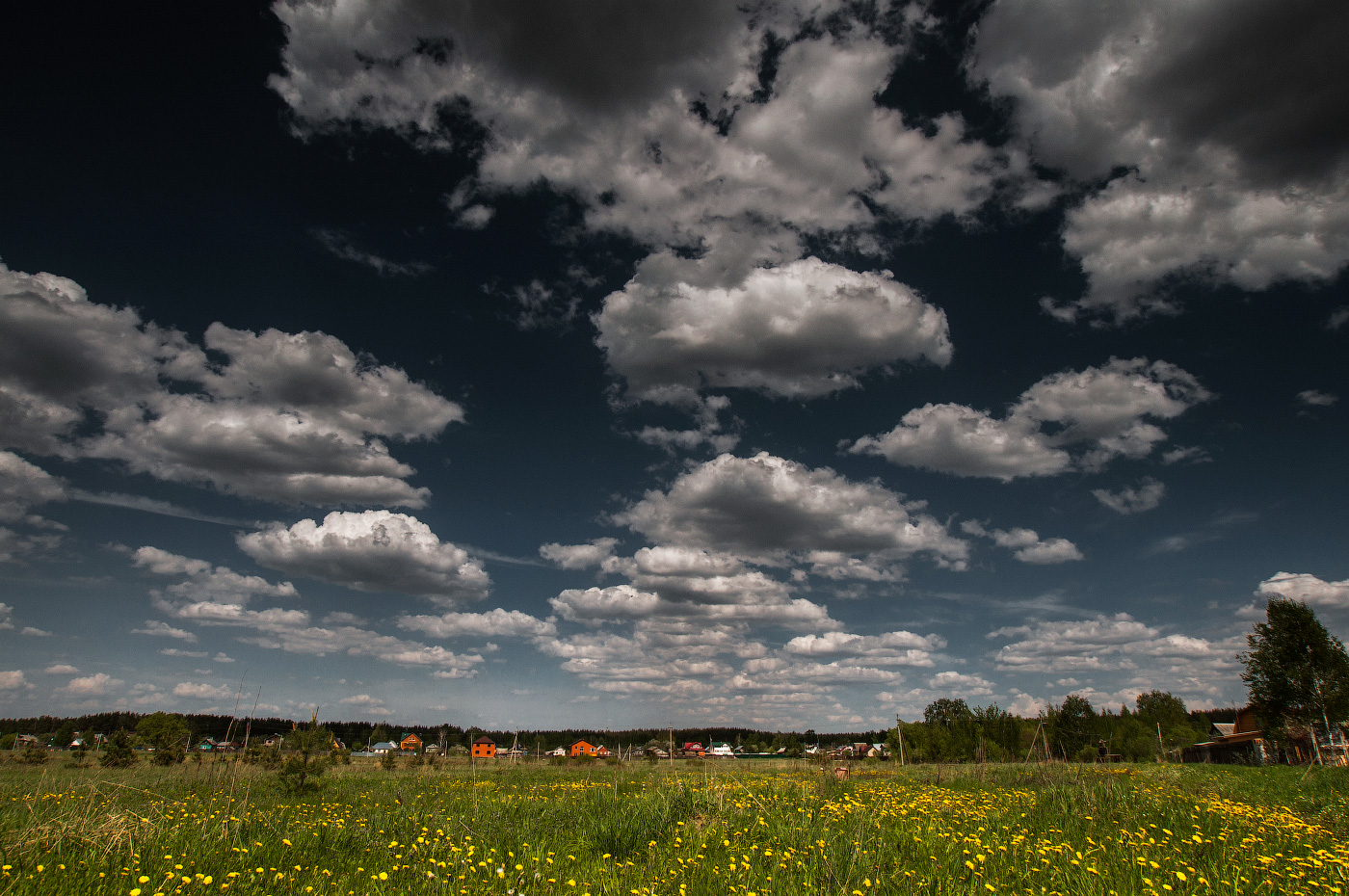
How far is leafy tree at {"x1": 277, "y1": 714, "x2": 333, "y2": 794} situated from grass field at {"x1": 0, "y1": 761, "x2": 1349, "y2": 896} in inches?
183

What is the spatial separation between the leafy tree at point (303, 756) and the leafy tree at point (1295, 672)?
6060cm

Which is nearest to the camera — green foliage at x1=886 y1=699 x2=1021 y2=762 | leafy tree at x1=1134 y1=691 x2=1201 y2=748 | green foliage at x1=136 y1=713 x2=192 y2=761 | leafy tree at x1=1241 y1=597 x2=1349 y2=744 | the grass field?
the grass field

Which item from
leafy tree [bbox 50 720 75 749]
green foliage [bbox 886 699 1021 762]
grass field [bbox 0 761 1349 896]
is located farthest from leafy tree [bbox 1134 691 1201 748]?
leafy tree [bbox 50 720 75 749]

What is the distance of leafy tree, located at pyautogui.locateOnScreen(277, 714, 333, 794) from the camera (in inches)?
642

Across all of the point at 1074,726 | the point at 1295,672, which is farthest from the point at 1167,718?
the point at 1295,672

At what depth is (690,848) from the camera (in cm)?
760

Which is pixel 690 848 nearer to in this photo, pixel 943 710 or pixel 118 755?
pixel 118 755

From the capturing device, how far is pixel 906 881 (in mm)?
6504

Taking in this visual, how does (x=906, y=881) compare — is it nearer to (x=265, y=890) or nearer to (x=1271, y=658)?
(x=265, y=890)

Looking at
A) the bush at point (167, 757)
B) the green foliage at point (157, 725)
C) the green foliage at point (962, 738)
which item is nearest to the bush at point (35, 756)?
the bush at point (167, 757)

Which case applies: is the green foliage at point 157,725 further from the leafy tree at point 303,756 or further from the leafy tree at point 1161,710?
the leafy tree at point 1161,710

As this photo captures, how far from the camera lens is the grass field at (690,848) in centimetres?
611

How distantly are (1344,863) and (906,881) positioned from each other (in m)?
4.51

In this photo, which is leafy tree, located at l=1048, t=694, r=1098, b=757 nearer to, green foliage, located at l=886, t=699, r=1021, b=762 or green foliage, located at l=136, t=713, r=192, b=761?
green foliage, located at l=886, t=699, r=1021, b=762
